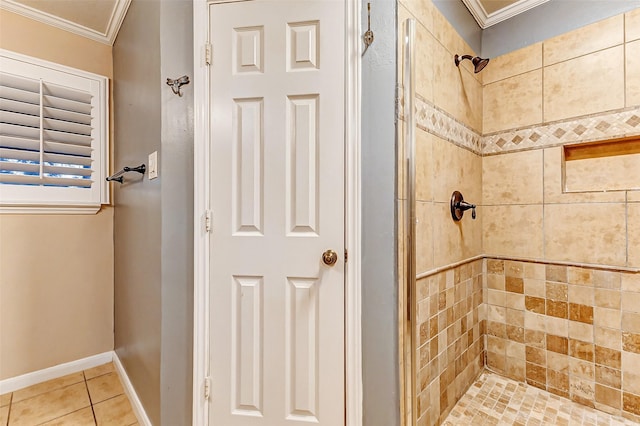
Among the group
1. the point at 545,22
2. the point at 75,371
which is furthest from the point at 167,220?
the point at 545,22

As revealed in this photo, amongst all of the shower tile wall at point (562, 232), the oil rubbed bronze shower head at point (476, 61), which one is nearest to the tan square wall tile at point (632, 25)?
the shower tile wall at point (562, 232)

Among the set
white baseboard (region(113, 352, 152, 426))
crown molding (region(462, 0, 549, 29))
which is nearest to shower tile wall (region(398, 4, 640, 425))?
crown molding (region(462, 0, 549, 29))

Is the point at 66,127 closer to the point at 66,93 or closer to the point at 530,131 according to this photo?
the point at 66,93

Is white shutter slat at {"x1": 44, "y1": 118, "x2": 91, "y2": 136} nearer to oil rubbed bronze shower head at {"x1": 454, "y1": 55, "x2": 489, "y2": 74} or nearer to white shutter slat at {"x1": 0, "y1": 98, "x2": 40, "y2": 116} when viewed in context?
white shutter slat at {"x1": 0, "y1": 98, "x2": 40, "y2": 116}

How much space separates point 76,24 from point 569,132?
3.12 meters

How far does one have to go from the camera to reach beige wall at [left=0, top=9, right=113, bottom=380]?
181 centimetres

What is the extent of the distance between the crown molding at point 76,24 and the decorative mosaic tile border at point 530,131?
1.85m

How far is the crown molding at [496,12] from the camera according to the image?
1.59 m

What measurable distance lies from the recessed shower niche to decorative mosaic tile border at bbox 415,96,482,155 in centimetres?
44

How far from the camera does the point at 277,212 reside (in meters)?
1.21

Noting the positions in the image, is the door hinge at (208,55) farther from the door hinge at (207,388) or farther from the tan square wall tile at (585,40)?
the tan square wall tile at (585,40)

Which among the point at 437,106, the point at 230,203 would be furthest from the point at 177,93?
the point at 437,106

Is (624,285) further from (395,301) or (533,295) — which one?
(395,301)

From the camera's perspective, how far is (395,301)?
1.13 metres
